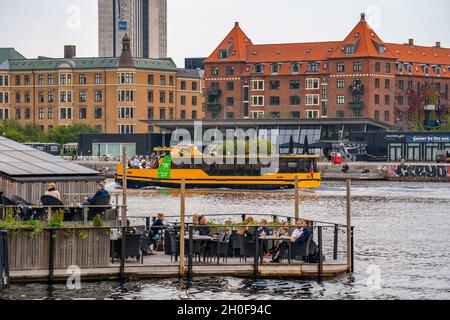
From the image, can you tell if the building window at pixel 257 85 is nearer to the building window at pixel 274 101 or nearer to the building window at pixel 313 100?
the building window at pixel 274 101

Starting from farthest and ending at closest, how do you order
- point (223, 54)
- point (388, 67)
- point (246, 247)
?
point (223, 54) < point (388, 67) < point (246, 247)

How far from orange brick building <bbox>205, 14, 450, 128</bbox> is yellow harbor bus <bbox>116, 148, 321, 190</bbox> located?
2668 inches

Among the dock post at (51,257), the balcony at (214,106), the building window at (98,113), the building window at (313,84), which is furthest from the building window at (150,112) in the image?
the dock post at (51,257)

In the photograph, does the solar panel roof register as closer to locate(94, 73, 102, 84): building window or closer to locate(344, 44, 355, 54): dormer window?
locate(344, 44, 355, 54): dormer window

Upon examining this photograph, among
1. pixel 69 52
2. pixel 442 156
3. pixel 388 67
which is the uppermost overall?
pixel 69 52

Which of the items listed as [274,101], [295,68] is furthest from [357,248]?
[295,68]

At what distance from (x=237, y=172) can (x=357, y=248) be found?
1765 inches

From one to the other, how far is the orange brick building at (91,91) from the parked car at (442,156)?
53599mm

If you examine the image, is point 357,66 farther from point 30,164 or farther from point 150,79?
point 30,164

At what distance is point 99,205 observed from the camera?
3766 cm

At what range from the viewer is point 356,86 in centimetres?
16162

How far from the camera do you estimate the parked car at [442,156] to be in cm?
12244

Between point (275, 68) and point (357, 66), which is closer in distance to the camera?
point (357, 66)

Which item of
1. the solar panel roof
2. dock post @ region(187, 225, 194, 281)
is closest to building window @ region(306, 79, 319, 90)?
the solar panel roof
